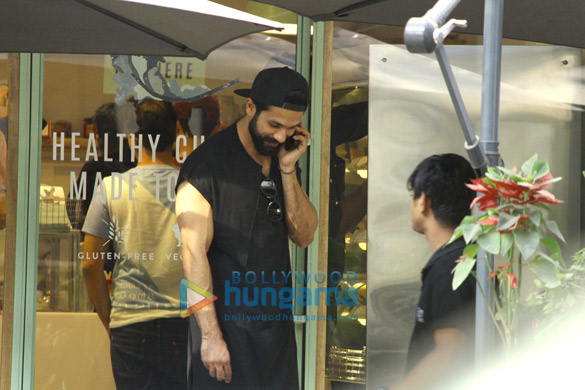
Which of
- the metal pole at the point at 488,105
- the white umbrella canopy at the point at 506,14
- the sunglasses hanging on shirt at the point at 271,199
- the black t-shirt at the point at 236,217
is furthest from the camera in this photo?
the sunglasses hanging on shirt at the point at 271,199

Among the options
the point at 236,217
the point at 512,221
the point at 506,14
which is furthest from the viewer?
the point at 236,217

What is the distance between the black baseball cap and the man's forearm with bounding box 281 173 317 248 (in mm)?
365

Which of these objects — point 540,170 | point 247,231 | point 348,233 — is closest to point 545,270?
point 540,170

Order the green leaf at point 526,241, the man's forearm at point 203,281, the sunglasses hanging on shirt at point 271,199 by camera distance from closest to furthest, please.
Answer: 1. the green leaf at point 526,241
2. the man's forearm at point 203,281
3. the sunglasses hanging on shirt at point 271,199

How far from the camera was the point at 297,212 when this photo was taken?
13.7ft

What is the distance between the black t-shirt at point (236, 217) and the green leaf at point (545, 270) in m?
2.39

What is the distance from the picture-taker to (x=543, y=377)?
1590 millimetres

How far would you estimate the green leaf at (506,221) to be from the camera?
64.5 inches

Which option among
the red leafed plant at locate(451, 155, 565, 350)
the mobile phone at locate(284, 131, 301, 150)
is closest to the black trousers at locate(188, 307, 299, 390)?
→ the mobile phone at locate(284, 131, 301, 150)

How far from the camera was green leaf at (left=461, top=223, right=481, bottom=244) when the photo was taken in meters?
1.66

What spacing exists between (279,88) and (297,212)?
2.11 ft

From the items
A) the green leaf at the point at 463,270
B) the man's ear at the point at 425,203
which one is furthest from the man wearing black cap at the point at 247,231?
the green leaf at the point at 463,270

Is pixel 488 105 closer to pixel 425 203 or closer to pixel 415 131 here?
pixel 425 203

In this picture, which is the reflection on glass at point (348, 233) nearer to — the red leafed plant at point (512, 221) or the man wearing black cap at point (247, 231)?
the man wearing black cap at point (247, 231)
